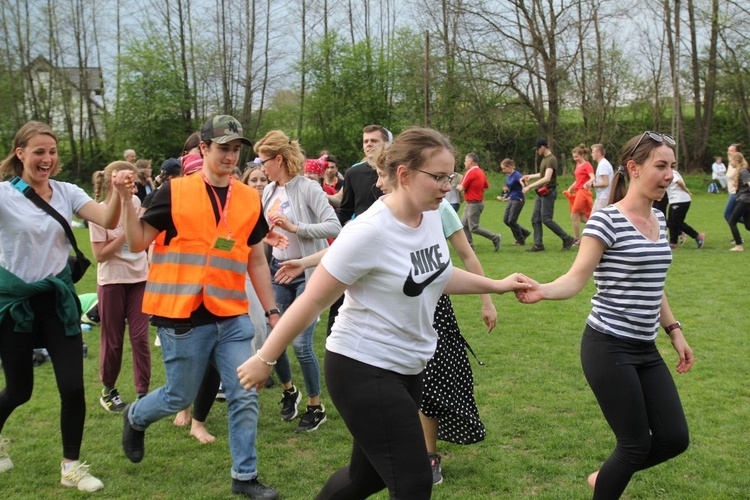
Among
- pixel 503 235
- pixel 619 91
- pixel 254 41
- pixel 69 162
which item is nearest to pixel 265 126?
pixel 254 41

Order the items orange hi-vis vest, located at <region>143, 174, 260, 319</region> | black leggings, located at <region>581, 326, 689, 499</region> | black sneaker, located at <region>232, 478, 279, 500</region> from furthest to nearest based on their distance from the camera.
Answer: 1. black sneaker, located at <region>232, 478, 279, 500</region>
2. orange hi-vis vest, located at <region>143, 174, 260, 319</region>
3. black leggings, located at <region>581, 326, 689, 499</region>

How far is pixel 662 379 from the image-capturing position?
331 centimetres

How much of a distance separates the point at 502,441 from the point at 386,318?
2.40m

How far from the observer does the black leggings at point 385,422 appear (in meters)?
2.70

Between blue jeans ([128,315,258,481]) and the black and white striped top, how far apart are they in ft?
6.41

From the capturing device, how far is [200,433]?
197 inches

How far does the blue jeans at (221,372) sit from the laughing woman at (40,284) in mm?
575

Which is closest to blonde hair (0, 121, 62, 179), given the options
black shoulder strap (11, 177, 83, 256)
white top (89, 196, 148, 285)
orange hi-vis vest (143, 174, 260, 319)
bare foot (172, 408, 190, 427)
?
black shoulder strap (11, 177, 83, 256)

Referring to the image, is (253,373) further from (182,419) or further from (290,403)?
(182,419)

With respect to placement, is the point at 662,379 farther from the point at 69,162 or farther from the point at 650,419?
the point at 69,162

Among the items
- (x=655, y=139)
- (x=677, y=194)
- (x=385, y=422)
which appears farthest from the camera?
(x=677, y=194)

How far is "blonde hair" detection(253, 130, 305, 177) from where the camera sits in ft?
17.0

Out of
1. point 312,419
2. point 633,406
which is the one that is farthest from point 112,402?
point 633,406

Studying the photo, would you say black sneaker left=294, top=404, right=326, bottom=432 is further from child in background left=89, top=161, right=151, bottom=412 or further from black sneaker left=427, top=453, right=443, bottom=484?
child in background left=89, top=161, right=151, bottom=412
